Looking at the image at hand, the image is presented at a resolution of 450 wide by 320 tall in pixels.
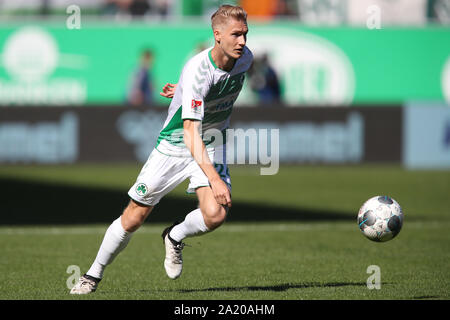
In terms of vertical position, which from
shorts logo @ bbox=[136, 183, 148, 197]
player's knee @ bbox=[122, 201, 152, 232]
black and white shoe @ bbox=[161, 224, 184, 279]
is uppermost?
shorts logo @ bbox=[136, 183, 148, 197]

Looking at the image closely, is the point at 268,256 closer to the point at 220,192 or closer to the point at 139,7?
the point at 220,192

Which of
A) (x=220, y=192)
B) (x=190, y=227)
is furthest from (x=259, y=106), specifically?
(x=220, y=192)

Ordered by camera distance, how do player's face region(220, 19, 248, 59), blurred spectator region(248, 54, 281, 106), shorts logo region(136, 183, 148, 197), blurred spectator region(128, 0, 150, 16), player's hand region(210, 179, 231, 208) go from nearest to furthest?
player's hand region(210, 179, 231, 208), player's face region(220, 19, 248, 59), shorts logo region(136, 183, 148, 197), blurred spectator region(248, 54, 281, 106), blurred spectator region(128, 0, 150, 16)

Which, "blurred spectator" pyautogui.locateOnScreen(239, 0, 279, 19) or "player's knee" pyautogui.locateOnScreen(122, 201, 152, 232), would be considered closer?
"player's knee" pyautogui.locateOnScreen(122, 201, 152, 232)

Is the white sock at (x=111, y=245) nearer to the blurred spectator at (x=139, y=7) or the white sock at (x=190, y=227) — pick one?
the white sock at (x=190, y=227)

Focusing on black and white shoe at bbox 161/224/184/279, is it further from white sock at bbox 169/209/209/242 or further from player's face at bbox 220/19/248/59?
player's face at bbox 220/19/248/59

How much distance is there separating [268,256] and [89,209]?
5.45m

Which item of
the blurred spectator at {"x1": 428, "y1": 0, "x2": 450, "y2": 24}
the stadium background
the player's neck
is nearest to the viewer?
the player's neck

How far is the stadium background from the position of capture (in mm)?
15586

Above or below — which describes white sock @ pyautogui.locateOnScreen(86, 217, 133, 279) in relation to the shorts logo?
below

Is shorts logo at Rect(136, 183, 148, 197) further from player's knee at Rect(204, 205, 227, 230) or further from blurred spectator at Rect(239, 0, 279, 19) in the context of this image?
blurred spectator at Rect(239, 0, 279, 19)

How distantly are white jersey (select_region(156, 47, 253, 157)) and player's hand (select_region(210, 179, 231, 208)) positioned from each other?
0.56 meters

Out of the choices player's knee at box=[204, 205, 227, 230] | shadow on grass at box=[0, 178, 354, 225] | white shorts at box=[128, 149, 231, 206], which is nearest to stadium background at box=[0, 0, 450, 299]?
shadow on grass at box=[0, 178, 354, 225]
